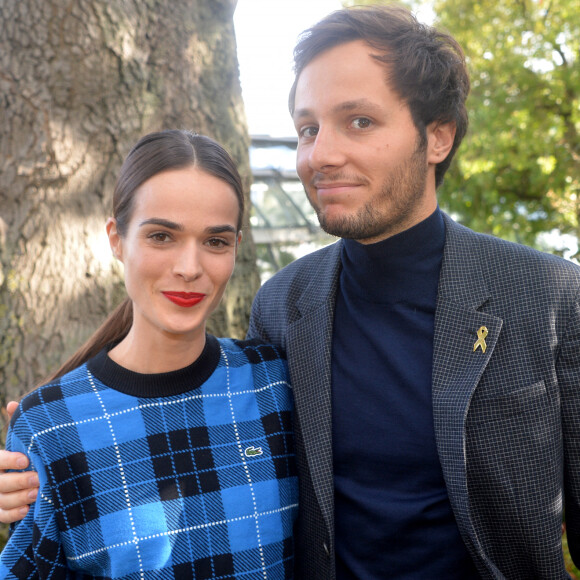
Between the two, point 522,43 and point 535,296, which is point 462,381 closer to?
point 535,296

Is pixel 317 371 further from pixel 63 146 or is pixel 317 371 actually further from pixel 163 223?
pixel 63 146

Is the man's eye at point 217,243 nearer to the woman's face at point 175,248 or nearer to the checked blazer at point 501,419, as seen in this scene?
the woman's face at point 175,248

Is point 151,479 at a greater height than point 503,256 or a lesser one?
lesser

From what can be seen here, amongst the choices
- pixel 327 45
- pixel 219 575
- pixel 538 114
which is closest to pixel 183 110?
pixel 327 45

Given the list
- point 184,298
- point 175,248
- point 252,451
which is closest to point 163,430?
point 252,451

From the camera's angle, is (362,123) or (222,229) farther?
(362,123)

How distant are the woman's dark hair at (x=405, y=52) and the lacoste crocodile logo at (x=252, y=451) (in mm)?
1244

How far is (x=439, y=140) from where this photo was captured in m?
2.51

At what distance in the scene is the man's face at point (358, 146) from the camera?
2213 mm

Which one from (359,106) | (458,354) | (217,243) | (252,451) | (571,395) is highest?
(359,106)

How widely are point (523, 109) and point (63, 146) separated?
913cm

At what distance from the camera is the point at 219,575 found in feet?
6.34

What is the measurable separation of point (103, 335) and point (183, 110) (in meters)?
1.44

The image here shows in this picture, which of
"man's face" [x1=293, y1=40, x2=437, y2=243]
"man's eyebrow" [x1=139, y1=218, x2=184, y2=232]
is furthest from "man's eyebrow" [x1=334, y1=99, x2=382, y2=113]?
"man's eyebrow" [x1=139, y1=218, x2=184, y2=232]
